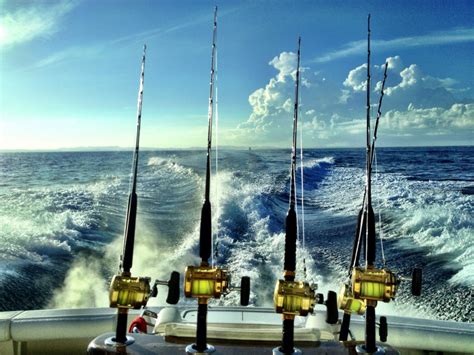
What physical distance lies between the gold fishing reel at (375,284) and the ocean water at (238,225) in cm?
422

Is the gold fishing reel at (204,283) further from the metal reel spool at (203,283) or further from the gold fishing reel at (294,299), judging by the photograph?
the gold fishing reel at (294,299)

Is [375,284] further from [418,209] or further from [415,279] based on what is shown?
[418,209]

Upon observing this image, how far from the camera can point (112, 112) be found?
1095 centimetres

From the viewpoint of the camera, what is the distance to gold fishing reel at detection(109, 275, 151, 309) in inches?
43.3

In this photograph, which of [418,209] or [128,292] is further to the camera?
[418,209]

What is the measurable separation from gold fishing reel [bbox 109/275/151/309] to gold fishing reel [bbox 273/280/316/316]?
302 mm

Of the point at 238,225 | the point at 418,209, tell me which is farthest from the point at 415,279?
the point at 418,209

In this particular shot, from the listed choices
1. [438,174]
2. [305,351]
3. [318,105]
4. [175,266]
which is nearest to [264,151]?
[318,105]

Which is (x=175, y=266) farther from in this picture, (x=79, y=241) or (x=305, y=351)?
(x=305, y=351)

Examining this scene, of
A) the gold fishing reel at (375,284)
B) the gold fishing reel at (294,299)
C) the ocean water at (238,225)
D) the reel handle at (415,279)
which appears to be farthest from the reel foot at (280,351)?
the ocean water at (238,225)

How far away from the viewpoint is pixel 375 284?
3.58 feet

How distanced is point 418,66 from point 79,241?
7470 millimetres

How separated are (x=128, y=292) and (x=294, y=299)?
0.37m

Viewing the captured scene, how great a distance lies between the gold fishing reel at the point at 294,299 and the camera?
1.05 m
